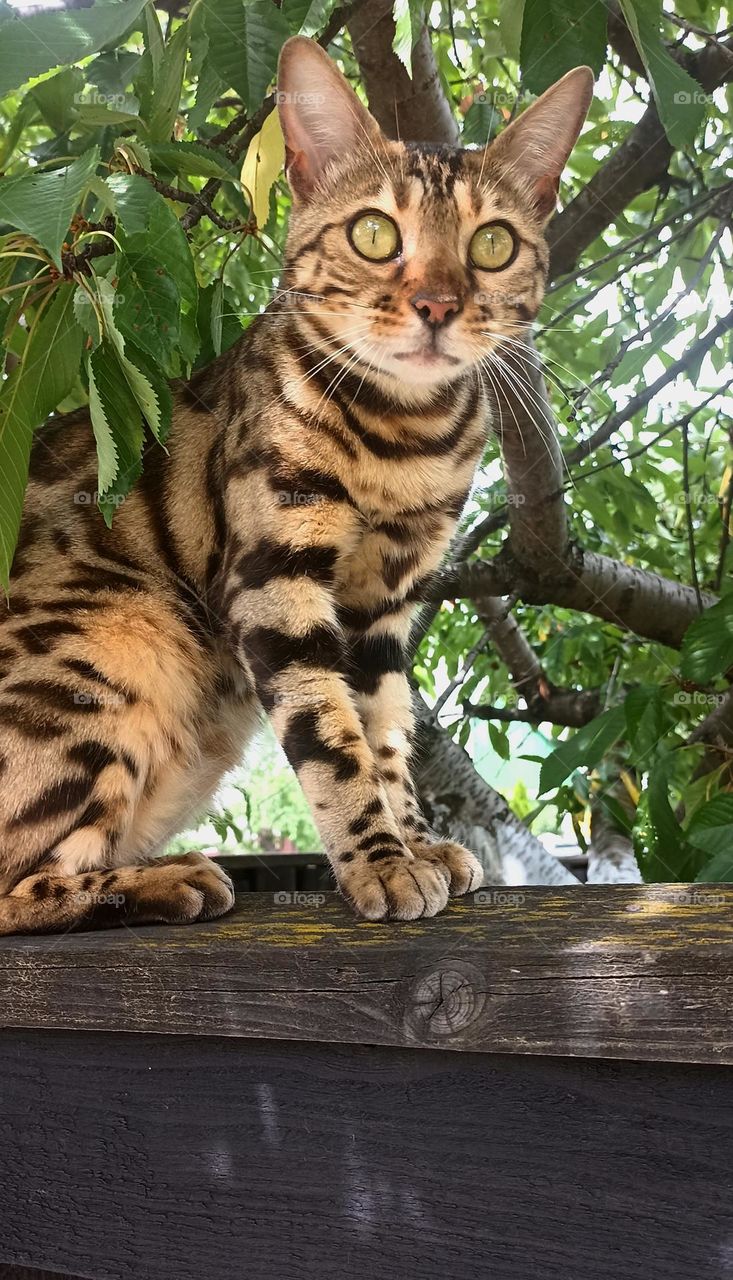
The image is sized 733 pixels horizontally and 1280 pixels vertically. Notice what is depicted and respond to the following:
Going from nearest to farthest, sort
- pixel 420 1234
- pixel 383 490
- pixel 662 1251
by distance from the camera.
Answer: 1. pixel 662 1251
2. pixel 420 1234
3. pixel 383 490

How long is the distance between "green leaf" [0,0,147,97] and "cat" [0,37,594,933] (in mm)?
460

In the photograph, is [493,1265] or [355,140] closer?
[493,1265]

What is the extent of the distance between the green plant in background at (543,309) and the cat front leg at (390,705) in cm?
29

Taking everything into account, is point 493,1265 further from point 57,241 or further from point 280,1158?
point 57,241

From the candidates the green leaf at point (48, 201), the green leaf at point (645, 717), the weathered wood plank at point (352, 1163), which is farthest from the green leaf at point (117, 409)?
the green leaf at point (645, 717)

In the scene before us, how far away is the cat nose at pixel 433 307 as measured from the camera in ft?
5.49

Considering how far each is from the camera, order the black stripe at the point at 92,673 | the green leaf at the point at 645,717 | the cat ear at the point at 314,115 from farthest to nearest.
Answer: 1. the green leaf at the point at 645,717
2. the cat ear at the point at 314,115
3. the black stripe at the point at 92,673

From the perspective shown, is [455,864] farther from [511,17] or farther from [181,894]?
[511,17]

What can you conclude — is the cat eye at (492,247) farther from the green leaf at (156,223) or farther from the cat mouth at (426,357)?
the green leaf at (156,223)

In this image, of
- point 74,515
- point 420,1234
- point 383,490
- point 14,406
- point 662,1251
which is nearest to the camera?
point 662,1251

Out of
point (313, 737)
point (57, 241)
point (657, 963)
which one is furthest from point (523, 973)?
point (57, 241)

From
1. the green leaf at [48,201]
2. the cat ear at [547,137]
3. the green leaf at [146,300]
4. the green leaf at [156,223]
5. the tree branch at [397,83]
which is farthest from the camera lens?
the tree branch at [397,83]

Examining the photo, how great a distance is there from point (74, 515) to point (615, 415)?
1.38 meters

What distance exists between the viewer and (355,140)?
1.91 m
